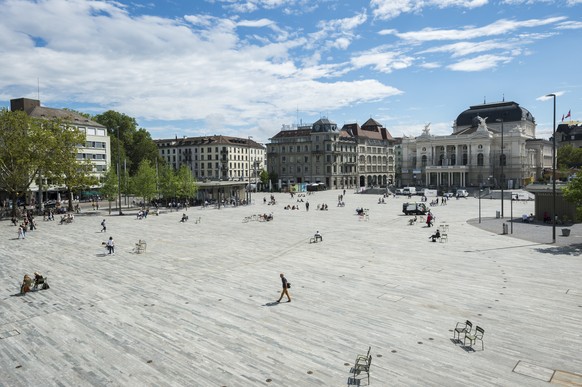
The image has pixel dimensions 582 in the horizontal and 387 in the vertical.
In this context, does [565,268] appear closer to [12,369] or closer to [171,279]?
[171,279]

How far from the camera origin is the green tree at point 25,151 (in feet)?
152

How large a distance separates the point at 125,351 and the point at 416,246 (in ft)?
70.7

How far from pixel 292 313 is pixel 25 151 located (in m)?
44.5

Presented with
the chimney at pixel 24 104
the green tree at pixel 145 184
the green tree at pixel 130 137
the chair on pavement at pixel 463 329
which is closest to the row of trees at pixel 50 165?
the green tree at pixel 145 184

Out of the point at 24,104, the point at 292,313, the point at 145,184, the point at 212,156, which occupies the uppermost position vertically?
the point at 24,104

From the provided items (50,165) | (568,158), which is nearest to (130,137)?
(50,165)

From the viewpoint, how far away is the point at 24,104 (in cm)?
6831

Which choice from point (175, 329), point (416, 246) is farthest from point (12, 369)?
point (416, 246)

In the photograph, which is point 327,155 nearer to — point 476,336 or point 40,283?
point 40,283

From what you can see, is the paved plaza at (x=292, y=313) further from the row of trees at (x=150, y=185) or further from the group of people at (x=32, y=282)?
the row of trees at (x=150, y=185)

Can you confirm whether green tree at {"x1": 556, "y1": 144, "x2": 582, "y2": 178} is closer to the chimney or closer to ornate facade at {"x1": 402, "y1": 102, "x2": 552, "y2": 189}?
ornate facade at {"x1": 402, "y1": 102, "x2": 552, "y2": 189}

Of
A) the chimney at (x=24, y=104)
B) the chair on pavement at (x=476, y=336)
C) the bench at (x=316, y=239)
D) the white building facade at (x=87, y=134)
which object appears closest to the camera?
the chair on pavement at (x=476, y=336)

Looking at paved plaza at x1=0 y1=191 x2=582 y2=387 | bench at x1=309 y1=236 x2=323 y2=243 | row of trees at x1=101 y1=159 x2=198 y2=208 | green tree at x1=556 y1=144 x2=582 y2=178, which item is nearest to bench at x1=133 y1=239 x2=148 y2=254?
paved plaza at x1=0 y1=191 x2=582 y2=387

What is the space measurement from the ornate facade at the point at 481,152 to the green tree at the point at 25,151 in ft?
291
